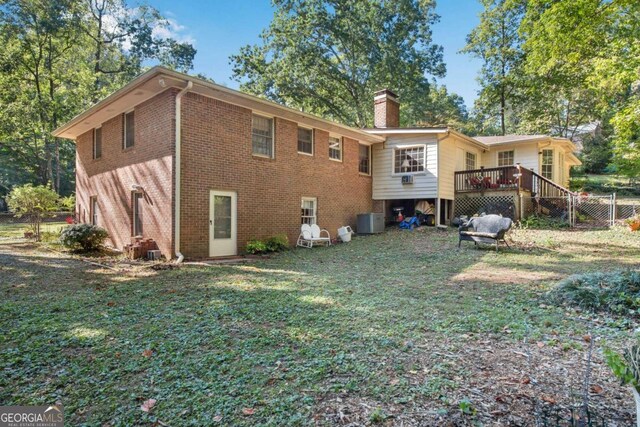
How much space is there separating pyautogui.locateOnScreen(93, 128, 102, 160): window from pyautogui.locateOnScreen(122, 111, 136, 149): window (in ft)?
7.46

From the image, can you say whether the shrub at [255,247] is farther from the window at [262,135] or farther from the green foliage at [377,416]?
the green foliage at [377,416]

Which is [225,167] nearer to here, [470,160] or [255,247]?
[255,247]

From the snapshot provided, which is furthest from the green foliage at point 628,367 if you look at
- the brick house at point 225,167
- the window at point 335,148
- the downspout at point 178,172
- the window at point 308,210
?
the window at point 335,148

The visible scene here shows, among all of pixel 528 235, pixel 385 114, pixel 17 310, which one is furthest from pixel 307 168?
pixel 17 310

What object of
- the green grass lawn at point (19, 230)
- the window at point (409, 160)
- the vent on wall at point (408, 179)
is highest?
the window at point (409, 160)

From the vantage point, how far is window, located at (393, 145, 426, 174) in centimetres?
1461

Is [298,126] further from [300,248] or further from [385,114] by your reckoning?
[385,114]

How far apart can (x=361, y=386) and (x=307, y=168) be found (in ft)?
32.6

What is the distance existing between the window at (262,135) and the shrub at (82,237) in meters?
5.26

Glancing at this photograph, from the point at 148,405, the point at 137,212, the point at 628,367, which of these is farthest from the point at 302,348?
the point at 137,212

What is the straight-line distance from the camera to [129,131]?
10688 mm

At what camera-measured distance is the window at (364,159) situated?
1503cm

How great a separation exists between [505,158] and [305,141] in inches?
499

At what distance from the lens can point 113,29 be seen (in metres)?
25.2
